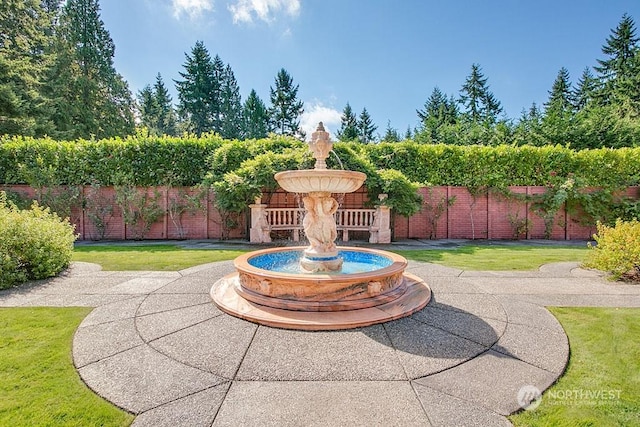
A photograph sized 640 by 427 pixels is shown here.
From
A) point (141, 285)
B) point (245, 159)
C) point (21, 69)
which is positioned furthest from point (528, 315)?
point (21, 69)

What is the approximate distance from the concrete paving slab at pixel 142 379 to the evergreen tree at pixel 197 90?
33.9 metres

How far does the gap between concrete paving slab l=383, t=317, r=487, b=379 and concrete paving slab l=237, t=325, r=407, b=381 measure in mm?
99

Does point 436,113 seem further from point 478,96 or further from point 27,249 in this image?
point 27,249

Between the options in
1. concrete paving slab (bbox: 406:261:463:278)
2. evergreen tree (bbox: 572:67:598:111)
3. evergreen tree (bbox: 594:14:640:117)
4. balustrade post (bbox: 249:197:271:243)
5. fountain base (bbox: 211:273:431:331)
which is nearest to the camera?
fountain base (bbox: 211:273:431:331)

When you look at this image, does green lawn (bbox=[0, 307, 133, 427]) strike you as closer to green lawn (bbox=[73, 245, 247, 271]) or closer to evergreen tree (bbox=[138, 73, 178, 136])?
green lawn (bbox=[73, 245, 247, 271])

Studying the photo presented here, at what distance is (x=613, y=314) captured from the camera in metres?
3.85

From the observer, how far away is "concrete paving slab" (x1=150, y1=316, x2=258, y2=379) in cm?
267

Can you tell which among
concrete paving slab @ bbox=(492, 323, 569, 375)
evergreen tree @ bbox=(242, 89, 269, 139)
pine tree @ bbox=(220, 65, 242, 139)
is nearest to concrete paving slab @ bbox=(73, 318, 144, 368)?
concrete paving slab @ bbox=(492, 323, 569, 375)

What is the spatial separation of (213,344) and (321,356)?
3.57 feet

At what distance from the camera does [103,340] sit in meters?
3.12

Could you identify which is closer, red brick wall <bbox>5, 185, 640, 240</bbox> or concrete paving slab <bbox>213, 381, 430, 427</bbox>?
concrete paving slab <bbox>213, 381, 430, 427</bbox>

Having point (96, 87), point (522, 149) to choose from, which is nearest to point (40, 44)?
point (96, 87)

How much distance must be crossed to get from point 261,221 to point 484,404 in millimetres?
8914

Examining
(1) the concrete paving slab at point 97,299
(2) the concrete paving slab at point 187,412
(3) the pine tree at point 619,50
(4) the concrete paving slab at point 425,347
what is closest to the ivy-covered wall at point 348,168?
(1) the concrete paving slab at point 97,299
